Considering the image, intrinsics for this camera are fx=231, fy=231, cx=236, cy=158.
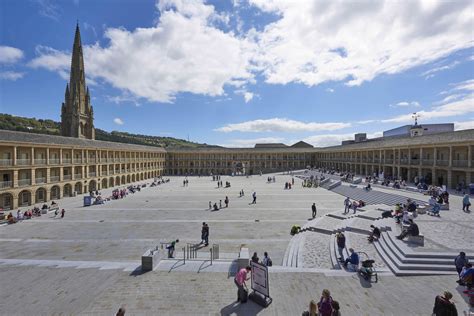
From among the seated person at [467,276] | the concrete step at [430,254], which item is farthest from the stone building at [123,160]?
the seated person at [467,276]

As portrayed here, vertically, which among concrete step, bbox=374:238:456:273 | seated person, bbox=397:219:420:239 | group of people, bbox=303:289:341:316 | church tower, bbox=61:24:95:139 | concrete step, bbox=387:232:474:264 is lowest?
concrete step, bbox=374:238:456:273

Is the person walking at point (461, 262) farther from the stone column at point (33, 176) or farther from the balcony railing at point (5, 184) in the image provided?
the stone column at point (33, 176)

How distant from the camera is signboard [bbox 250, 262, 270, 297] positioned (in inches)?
262

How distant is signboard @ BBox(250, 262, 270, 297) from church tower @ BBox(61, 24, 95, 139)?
6104 centimetres

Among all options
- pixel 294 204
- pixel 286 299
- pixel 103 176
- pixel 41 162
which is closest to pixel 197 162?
pixel 103 176

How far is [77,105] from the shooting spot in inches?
2140

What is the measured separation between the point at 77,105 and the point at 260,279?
6302 cm

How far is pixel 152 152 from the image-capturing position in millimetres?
60438

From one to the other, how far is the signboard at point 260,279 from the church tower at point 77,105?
6104 cm

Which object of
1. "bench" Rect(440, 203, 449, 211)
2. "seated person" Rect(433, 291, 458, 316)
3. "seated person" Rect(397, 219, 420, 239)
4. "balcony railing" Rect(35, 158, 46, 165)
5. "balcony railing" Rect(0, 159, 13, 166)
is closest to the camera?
"seated person" Rect(433, 291, 458, 316)

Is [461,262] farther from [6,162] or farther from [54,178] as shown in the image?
[54,178]

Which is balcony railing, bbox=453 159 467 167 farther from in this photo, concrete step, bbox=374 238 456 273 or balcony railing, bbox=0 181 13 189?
balcony railing, bbox=0 181 13 189

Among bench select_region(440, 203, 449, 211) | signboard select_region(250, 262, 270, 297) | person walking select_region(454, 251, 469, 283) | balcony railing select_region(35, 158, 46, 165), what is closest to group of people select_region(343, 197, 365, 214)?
bench select_region(440, 203, 449, 211)

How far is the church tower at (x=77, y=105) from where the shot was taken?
54125 millimetres
